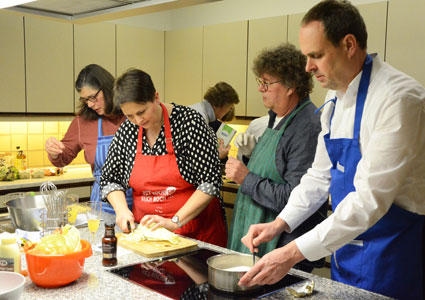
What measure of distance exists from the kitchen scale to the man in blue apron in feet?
→ 0.31

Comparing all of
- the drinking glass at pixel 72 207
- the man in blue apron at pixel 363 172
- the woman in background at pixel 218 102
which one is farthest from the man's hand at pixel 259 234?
the woman in background at pixel 218 102

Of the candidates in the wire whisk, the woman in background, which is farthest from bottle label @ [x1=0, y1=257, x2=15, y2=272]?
the woman in background

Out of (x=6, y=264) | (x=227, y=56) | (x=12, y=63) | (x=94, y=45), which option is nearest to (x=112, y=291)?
(x=6, y=264)

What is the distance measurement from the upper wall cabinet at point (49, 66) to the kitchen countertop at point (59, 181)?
1.87 ft

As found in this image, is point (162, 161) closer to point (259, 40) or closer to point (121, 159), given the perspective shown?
point (121, 159)

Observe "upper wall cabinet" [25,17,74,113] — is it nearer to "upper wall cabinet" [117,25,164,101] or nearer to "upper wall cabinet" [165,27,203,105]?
"upper wall cabinet" [117,25,164,101]

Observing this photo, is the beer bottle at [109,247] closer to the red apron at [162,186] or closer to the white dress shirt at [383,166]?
the red apron at [162,186]

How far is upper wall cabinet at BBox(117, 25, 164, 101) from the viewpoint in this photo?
4445mm

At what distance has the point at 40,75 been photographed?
12.9 feet

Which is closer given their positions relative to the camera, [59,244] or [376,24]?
[59,244]

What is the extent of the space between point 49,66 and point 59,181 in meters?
0.99

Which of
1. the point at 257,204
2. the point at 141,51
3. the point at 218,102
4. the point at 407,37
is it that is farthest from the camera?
the point at 141,51

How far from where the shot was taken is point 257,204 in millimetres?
2111

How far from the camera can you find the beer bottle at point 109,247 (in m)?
1.59
